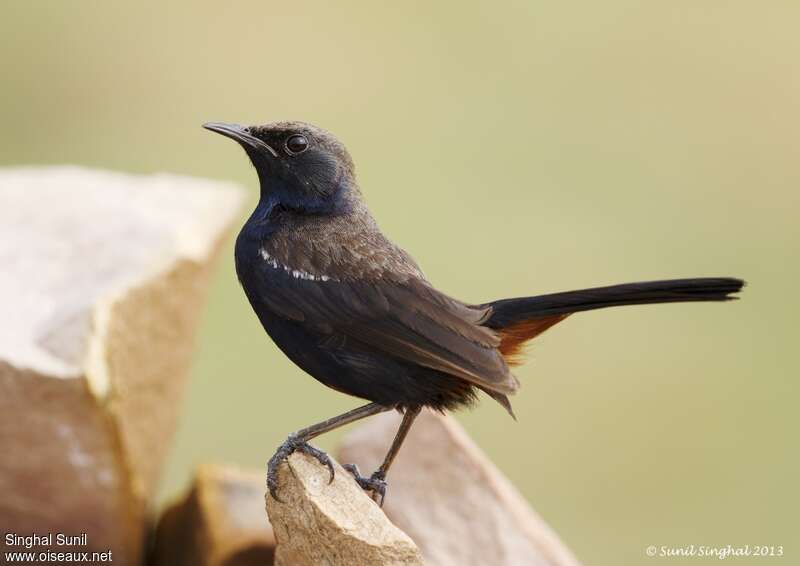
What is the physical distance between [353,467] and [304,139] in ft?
4.43

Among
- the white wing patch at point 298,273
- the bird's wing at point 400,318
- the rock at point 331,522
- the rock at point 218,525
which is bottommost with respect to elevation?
the rock at point 218,525

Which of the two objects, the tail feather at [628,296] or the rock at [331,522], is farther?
the rock at [331,522]

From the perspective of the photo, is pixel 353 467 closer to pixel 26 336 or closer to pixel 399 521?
pixel 399 521

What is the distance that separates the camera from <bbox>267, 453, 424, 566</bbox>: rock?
4.30 meters

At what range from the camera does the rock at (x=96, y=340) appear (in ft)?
19.4

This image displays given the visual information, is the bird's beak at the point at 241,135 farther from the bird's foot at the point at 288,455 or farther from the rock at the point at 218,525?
the rock at the point at 218,525

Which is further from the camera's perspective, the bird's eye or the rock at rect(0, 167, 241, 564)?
the rock at rect(0, 167, 241, 564)

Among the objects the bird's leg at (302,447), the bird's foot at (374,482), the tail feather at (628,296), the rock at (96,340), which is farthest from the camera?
the rock at (96,340)

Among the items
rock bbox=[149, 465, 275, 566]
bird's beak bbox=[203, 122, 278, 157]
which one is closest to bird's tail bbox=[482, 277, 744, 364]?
bird's beak bbox=[203, 122, 278, 157]

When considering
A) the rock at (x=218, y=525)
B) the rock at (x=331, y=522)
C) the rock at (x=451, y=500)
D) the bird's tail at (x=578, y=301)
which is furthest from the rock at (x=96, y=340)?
the bird's tail at (x=578, y=301)

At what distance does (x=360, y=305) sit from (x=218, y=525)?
8.42 feet

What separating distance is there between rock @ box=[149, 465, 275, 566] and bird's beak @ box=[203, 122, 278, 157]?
8.46 feet

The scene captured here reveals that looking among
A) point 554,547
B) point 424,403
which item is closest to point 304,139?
point 424,403

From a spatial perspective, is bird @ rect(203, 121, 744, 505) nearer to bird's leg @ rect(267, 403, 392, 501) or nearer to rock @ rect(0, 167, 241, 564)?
bird's leg @ rect(267, 403, 392, 501)
